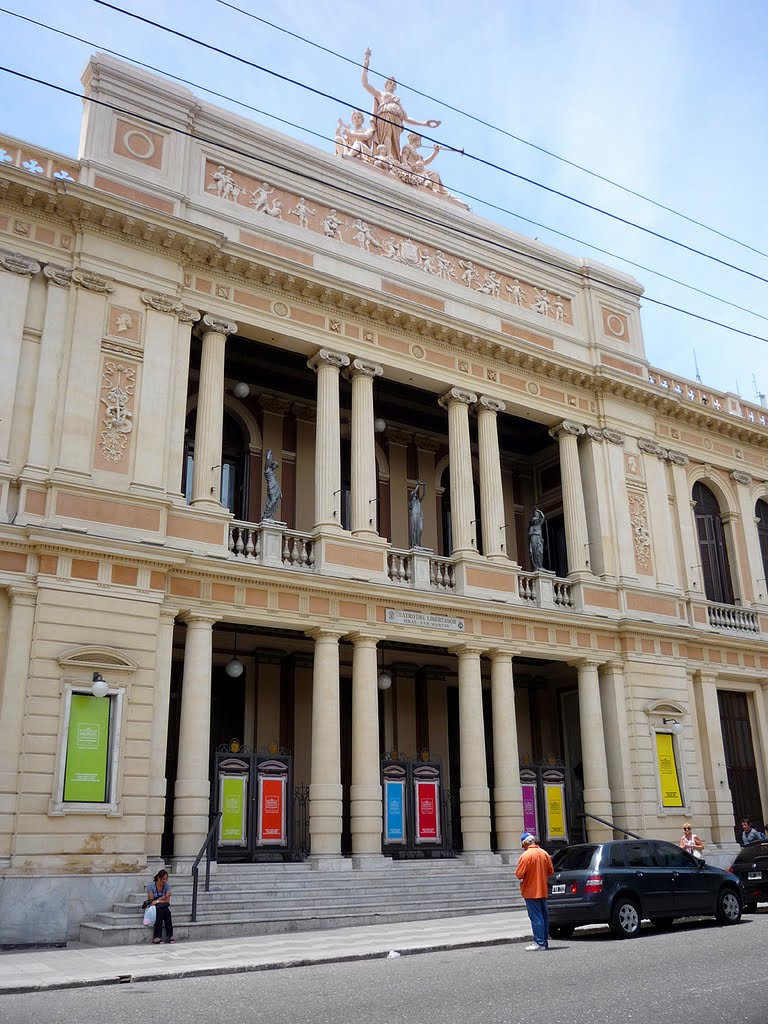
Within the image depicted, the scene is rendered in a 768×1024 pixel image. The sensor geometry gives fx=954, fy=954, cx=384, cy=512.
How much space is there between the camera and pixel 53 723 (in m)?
16.2

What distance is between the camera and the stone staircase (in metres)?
14.8

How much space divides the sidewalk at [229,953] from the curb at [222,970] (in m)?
0.01

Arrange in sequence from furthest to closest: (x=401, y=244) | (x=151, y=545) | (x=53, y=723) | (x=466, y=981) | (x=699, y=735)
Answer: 1. (x=699, y=735)
2. (x=401, y=244)
3. (x=151, y=545)
4. (x=53, y=723)
5. (x=466, y=981)

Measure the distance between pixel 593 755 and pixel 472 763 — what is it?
151 inches

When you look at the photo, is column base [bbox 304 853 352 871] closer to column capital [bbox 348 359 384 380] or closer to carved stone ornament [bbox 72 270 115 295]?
column capital [bbox 348 359 384 380]

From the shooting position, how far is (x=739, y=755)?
88.8ft

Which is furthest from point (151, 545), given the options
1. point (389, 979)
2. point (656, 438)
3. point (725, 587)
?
point (725, 587)

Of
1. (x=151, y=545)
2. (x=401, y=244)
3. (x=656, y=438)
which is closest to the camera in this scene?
(x=151, y=545)

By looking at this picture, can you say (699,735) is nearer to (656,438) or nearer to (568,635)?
(568,635)

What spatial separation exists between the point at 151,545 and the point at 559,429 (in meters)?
12.6

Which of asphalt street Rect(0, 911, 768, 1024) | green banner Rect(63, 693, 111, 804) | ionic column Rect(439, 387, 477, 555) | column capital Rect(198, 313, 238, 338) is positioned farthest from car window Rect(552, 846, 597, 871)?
column capital Rect(198, 313, 238, 338)

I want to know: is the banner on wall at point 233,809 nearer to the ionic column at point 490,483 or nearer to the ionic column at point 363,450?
the ionic column at point 363,450

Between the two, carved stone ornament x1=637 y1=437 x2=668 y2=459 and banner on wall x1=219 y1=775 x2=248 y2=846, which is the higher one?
carved stone ornament x1=637 y1=437 x2=668 y2=459

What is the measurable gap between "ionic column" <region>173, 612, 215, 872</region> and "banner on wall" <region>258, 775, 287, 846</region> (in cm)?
147
